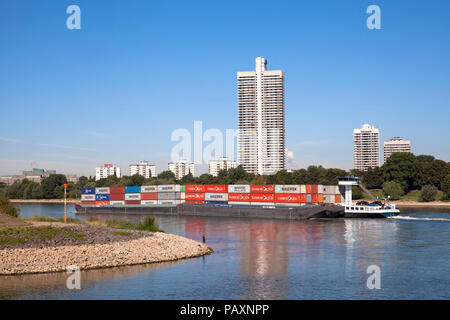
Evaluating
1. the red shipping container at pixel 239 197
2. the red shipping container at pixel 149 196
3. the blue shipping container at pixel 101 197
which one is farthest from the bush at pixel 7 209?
the blue shipping container at pixel 101 197

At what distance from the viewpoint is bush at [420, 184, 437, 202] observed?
11912 cm

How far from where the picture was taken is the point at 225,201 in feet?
300

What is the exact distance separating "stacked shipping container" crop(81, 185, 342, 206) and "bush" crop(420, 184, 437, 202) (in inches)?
1924

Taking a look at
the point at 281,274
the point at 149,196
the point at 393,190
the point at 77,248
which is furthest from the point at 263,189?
the point at 393,190

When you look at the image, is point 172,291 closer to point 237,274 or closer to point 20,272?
point 237,274

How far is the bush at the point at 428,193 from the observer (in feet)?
391

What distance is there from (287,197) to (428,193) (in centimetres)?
5563

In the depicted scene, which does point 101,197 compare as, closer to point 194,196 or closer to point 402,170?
point 194,196

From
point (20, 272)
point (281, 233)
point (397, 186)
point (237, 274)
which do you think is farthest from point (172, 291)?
point (397, 186)

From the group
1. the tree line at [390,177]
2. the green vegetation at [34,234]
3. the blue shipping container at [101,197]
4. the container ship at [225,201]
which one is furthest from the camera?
the tree line at [390,177]

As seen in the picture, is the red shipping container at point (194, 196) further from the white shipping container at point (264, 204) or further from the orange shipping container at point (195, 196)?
the white shipping container at point (264, 204)

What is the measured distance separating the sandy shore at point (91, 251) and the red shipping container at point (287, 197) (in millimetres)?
42761

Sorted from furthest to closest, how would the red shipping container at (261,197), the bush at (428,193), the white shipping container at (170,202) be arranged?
the bush at (428,193) → the white shipping container at (170,202) → the red shipping container at (261,197)
